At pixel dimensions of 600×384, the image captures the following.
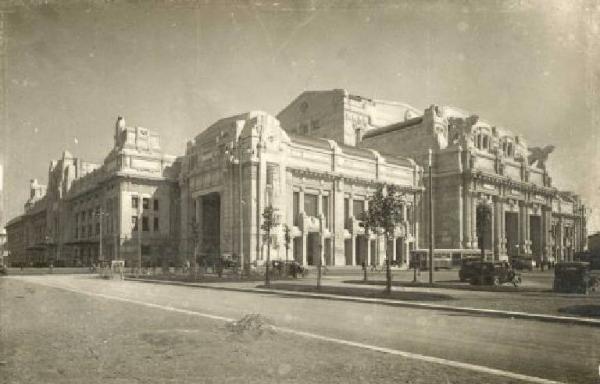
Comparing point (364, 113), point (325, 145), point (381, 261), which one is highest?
point (364, 113)

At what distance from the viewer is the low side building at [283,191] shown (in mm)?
58594

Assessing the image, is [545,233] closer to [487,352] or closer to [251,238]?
[251,238]

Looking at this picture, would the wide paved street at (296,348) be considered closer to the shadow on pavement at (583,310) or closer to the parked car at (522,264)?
the shadow on pavement at (583,310)

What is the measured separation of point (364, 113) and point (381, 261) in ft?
106

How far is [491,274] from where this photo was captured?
33.2 metres

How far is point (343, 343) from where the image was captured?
1204 centimetres

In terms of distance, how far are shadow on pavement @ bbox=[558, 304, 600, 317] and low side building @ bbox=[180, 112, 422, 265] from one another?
114 ft

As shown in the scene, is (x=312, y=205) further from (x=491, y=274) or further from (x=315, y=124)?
(x=491, y=274)

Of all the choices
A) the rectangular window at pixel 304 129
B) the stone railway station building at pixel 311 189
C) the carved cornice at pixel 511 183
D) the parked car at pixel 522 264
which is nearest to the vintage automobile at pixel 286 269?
the stone railway station building at pixel 311 189

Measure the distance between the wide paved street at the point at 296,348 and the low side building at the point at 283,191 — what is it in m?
35.6

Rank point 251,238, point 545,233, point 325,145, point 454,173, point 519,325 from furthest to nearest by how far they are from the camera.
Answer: point 545,233
point 454,173
point 325,145
point 251,238
point 519,325

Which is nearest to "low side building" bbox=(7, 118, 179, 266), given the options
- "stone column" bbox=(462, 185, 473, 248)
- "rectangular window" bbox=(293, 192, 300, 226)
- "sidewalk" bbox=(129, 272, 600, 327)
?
"rectangular window" bbox=(293, 192, 300, 226)

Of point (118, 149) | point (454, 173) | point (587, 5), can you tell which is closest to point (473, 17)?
point (587, 5)

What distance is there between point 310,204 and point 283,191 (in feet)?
22.1
